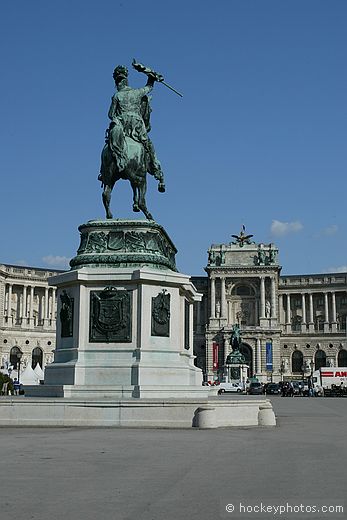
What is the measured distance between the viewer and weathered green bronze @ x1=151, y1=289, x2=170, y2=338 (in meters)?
22.8

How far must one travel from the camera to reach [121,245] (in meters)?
24.0

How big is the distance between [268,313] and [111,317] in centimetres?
11798

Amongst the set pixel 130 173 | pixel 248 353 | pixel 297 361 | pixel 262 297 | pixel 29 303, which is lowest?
pixel 297 361

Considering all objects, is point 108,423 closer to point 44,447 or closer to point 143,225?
point 44,447

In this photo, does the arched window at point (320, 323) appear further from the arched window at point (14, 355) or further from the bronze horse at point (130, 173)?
the bronze horse at point (130, 173)

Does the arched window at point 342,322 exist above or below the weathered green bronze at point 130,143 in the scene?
above

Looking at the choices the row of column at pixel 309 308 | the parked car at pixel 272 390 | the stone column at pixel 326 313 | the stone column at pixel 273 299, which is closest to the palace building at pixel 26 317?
the stone column at pixel 273 299

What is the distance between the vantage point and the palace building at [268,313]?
136250 mm

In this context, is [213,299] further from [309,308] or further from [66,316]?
[66,316]

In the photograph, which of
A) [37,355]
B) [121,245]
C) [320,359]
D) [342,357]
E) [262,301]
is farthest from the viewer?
[320,359]

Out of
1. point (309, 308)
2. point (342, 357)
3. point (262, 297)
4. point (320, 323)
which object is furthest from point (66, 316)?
point (320, 323)

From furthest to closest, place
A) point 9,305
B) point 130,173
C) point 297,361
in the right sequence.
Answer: point 297,361 → point 9,305 → point 130,173

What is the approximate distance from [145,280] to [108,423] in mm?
4635

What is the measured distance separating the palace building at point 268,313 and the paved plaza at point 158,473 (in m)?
118
